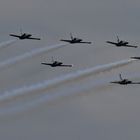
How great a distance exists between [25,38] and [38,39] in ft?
30.2

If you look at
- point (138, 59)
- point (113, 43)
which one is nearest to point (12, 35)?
point (113, 43)

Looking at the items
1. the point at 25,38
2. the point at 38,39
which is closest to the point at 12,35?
the point at 25,38

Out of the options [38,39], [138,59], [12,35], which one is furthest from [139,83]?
[12,35]

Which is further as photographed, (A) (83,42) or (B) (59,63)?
(B) (59,63)

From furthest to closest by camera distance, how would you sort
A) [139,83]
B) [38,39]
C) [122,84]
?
1. [122,84]
2. [139,83]
3. [38,39]

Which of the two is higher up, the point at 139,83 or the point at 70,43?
the point at 70,43

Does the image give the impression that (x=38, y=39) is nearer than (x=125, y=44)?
Yes

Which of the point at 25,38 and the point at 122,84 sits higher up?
the point at 25,38

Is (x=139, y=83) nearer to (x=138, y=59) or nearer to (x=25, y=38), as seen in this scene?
(x=138, y=59)

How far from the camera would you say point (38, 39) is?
212ft

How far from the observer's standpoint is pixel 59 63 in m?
79.4

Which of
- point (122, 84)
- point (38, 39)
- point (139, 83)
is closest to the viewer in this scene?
point (38, 39)

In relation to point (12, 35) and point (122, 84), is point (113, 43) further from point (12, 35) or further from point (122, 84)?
point (12, 35)

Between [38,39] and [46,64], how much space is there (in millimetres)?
13114
